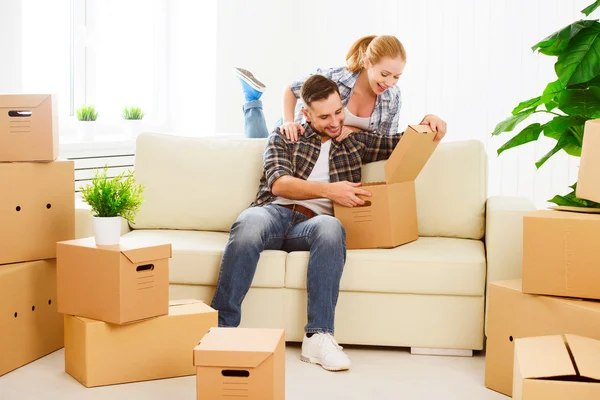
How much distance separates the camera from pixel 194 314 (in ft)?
8.52

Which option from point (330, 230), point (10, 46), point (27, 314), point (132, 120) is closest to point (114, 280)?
point (27, 314)

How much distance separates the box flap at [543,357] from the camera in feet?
6.40

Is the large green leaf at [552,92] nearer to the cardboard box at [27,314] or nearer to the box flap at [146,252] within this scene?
the box flap at [146,252]

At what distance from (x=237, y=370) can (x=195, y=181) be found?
50.2 inches

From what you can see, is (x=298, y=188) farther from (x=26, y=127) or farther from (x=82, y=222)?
(x=26, y=127)

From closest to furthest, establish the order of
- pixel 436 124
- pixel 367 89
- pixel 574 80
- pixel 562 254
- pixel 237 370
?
pixel 237 370, pixel 562 254, pixel 574 80, pixel 436 124, pixel 367 89

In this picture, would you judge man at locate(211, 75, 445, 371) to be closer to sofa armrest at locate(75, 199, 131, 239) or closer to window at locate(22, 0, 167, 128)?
sofa armrest at locate(75, 199, 131, 239)

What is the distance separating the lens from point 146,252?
2.47 meters

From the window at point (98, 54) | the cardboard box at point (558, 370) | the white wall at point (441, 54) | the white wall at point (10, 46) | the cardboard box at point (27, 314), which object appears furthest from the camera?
the white wall at point (441, 54)

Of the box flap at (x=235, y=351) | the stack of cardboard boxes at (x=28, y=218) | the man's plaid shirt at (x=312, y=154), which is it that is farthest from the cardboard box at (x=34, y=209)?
the box flap at (x=235, y=351)

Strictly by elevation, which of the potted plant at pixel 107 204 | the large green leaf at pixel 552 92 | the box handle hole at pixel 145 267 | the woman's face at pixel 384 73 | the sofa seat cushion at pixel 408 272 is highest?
the woman's face at pixel 384 73

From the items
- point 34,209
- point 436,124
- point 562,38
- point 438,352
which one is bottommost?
point 438,352

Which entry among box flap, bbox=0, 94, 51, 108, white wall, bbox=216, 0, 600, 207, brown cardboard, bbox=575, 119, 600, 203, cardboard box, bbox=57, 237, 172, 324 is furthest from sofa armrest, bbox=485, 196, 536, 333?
white wall, bbox=216, 0, 600, 207

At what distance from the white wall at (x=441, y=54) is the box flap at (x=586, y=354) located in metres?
2.44
